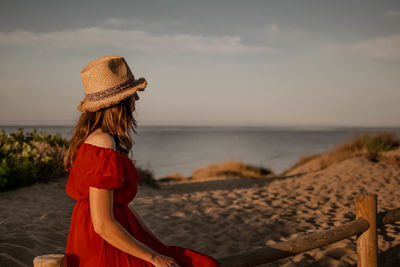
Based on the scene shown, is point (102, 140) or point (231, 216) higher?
point (102, 140)

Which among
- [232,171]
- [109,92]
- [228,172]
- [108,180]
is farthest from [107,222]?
[232,171]

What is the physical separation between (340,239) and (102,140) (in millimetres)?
2131

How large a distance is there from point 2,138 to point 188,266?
7.21 metres

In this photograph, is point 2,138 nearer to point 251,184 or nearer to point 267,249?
point 251,184

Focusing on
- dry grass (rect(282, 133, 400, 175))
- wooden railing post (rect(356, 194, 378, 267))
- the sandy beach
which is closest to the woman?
wooden railing post (rect(356, 194, 378, 267))

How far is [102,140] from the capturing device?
5.22 ft

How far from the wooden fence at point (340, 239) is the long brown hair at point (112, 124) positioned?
0.93 meters

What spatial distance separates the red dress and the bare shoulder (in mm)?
18

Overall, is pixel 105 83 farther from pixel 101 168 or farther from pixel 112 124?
pixel 101 168

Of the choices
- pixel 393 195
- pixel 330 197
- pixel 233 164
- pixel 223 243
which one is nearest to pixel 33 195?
pixel 223 243

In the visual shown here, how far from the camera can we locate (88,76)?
1691 mm

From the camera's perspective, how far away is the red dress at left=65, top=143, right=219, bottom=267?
4.92ft

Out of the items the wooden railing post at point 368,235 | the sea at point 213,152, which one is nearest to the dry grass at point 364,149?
the sea at point 213,152

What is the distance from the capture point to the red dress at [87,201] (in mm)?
1501
